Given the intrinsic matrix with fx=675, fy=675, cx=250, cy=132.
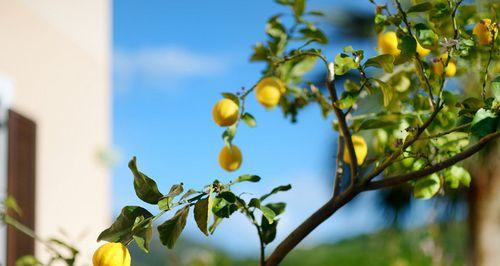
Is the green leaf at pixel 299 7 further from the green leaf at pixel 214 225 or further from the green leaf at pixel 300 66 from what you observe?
the green leaf at pixel 214 225

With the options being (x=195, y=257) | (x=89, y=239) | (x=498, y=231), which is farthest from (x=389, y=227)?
(x=195, y=257)

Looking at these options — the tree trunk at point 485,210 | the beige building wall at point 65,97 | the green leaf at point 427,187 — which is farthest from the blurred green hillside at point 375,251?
the green leaf at point 427,187

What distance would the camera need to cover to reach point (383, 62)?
0.70 meters

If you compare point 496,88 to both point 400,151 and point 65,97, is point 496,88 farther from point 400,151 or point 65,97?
point 65,97

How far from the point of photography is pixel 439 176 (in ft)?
2.71

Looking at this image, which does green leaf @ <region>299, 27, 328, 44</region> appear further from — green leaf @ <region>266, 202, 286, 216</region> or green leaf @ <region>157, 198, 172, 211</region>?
green leaf @ <region>157, 198, 172, 211</region>

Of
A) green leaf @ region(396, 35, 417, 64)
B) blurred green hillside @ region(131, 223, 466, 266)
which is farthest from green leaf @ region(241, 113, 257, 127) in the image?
blurred green hillside @ region(131, 223, 466, 266)

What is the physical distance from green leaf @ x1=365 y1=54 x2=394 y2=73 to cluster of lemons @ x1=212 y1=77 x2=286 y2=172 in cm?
20

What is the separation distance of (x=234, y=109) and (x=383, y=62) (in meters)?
0.21

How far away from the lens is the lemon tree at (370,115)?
0.61 metres

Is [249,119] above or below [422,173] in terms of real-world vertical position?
above

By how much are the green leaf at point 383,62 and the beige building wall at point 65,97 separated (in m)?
2.30

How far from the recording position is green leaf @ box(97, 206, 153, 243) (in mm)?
610

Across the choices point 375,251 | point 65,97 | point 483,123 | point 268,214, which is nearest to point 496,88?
point 483,123
